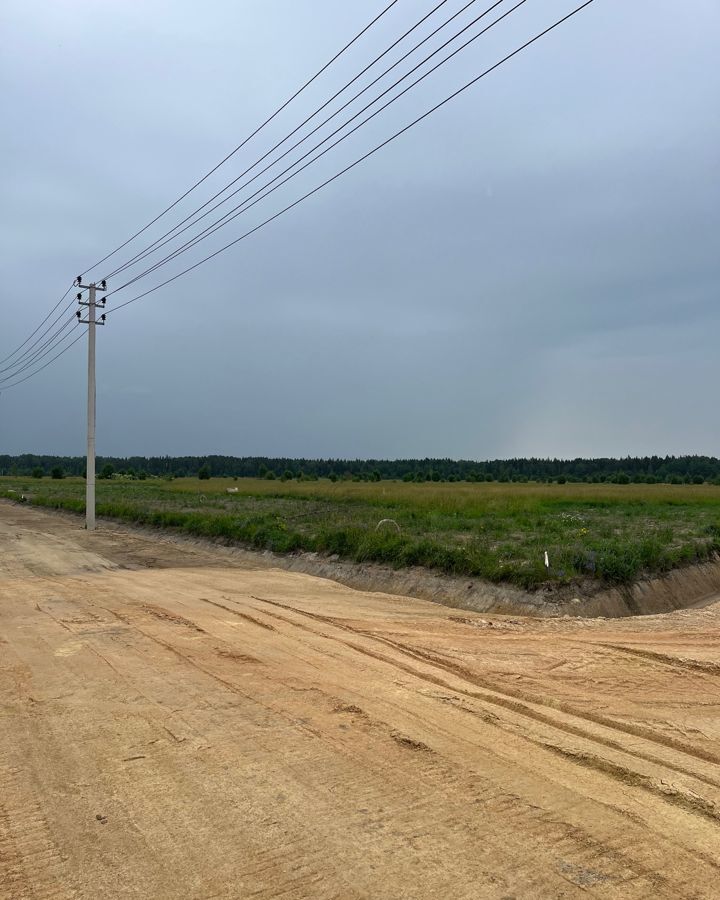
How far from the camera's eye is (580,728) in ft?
17.8

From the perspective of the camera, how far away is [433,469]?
14075 cm

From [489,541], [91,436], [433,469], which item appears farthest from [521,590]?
[433,469]

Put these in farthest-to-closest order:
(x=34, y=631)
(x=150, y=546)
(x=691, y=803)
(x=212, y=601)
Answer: (x=150, y=546)
(x=212, y=601)
(x=34, y=631)
(x=691, y=803)

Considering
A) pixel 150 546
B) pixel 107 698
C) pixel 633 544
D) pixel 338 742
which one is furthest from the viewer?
pixel 150 546

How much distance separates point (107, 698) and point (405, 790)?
320cm

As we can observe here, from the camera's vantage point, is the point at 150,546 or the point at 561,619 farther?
the point at 150,546

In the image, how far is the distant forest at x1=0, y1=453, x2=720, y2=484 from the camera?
114 meters

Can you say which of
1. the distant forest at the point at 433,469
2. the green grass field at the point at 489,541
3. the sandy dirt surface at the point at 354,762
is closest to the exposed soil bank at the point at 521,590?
the green grass field at the point at 489,541

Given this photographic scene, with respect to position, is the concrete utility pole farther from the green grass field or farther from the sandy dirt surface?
the sandy dirt surface

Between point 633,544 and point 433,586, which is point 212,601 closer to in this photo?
point 433,586

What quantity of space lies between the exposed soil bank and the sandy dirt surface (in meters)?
2.75

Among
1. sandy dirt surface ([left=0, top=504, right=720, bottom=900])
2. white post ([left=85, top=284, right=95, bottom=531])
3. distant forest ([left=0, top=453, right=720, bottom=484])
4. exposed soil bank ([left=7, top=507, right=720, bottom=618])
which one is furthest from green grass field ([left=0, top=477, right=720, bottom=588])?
distant forest ([left=0, top=453, right=720, bottom=484])

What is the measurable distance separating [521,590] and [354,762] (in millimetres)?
8316

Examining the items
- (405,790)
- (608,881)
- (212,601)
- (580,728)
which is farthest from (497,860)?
(212,601)
